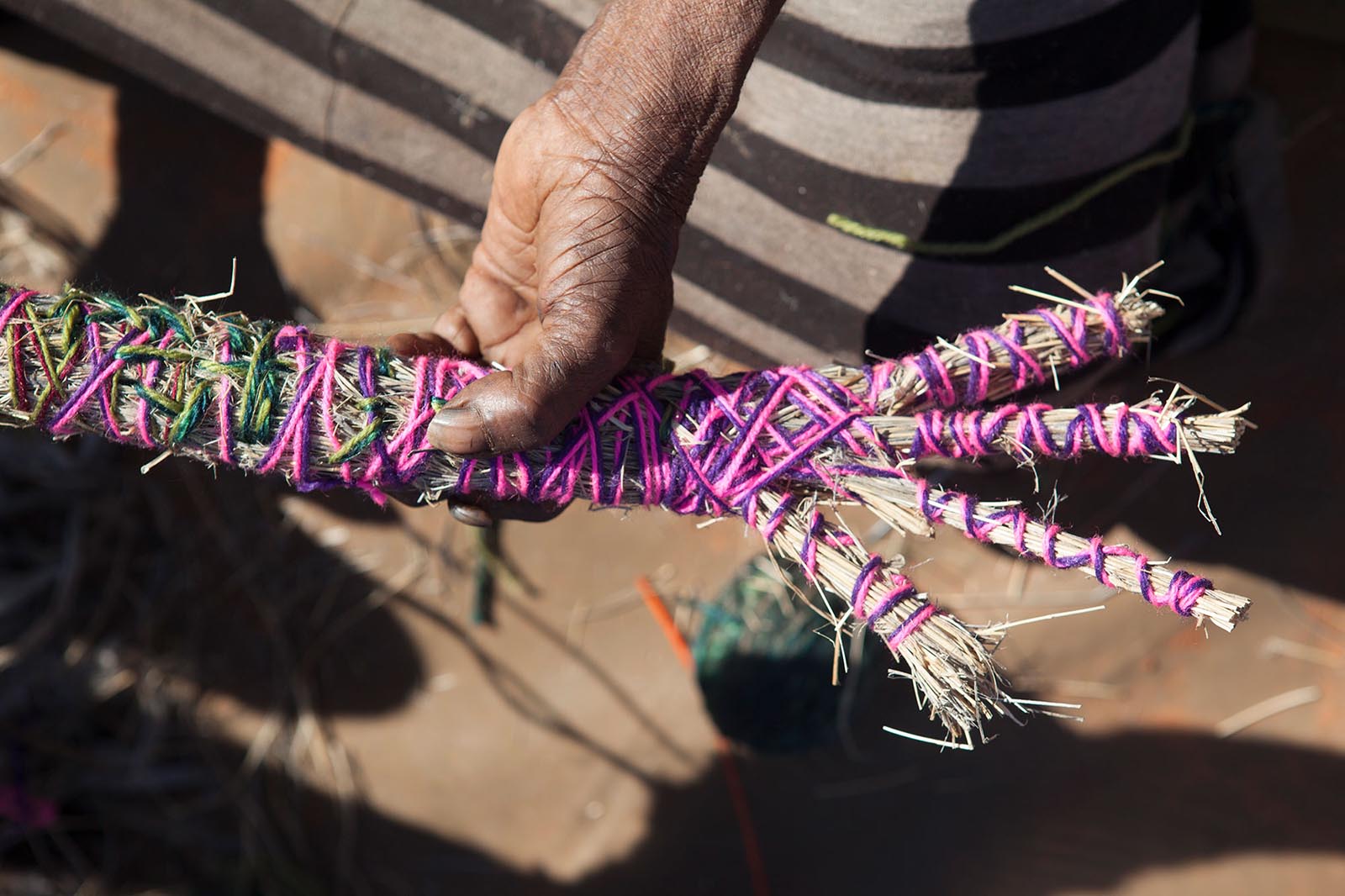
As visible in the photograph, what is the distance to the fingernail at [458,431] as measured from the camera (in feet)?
4.14

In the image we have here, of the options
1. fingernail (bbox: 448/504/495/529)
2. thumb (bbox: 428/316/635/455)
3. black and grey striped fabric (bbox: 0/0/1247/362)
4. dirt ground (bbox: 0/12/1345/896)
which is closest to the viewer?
thumb (bbox: 428/316/635/455)

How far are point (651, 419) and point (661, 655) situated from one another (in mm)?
1353

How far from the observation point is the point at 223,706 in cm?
275

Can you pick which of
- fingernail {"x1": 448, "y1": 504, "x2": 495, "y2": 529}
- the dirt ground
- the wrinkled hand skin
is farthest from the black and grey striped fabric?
fingernail {"x1": 448, "y1": 504, "x2": 495, "y2": 529}

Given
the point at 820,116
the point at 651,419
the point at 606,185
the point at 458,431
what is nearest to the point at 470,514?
the point at 458,431

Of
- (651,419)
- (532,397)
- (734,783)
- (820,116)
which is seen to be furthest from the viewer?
(734,783)

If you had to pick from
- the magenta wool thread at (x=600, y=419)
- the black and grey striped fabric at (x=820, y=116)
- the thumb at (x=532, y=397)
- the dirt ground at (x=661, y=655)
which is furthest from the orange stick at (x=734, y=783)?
the thumb at (x=532, y=397)

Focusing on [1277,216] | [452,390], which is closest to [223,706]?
[452,390]

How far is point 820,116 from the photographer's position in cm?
173

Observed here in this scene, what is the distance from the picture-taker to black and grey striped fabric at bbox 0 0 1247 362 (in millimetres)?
1622

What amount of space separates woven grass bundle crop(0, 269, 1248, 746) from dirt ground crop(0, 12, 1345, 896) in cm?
94

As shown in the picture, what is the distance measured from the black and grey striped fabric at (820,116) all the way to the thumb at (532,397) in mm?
642

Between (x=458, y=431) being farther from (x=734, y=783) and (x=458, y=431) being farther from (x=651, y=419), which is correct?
(x=734, y=783)

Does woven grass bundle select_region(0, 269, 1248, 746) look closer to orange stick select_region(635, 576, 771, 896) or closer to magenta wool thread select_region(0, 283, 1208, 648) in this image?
magenta wool thread select_region(0, 283, 1208, 648)
